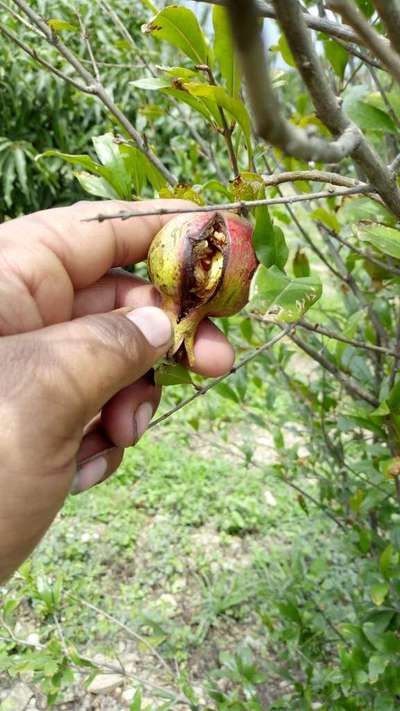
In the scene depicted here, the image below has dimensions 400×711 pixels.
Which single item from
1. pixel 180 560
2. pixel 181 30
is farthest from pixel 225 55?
pixel 180 560

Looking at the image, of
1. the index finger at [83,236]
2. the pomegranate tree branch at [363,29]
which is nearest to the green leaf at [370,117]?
the index finger at [83,236]

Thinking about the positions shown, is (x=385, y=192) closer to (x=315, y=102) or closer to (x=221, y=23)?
(x=315, y=102)

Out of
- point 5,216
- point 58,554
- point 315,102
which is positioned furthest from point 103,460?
point 5,216

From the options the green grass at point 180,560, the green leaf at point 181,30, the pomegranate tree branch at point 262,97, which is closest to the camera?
the pomegranate tree branch at point 262,97

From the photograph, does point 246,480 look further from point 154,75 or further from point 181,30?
point 181,30

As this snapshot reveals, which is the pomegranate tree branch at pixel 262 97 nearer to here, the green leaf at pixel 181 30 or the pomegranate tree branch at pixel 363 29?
the pomegranate tree branch at pixel 363 29

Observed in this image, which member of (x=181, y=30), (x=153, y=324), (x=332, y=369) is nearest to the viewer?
(x=181, y=30)

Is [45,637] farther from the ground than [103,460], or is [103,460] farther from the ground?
[103,460]
